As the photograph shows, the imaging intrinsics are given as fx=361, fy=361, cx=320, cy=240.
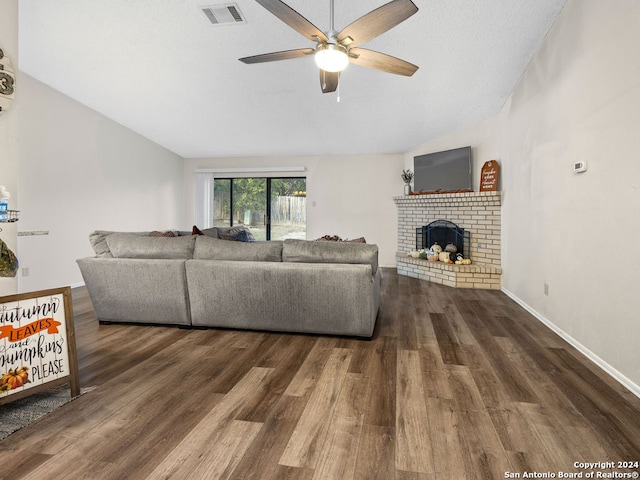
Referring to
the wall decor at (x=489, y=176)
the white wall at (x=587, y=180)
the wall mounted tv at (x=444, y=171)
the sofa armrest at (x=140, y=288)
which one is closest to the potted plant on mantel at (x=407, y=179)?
the wall mounted tv at (x=444, y=171)

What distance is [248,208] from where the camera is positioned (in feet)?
26.9

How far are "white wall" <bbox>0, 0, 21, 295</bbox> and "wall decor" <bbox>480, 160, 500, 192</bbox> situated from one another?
5209mm

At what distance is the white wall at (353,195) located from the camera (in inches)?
293

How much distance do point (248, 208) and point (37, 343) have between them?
647 cm

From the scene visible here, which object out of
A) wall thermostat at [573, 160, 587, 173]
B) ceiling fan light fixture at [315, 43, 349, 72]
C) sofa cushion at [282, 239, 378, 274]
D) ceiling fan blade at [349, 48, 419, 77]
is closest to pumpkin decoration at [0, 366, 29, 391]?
sofa cushion at [282, 239, 378, 274]

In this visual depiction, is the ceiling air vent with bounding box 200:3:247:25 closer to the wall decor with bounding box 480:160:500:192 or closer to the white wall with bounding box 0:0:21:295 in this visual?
the white wall with bounding box 0:0:21:295

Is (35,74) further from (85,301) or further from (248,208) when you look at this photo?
(248,208)

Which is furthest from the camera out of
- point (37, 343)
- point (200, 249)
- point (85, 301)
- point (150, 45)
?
point (85, 301)

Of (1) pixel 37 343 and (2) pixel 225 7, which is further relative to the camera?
(2) pixel 225 7

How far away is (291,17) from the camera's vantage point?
92.2 inches

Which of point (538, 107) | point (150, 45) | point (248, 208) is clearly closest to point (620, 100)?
point (538, 107)

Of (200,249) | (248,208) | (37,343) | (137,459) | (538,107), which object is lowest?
(137,459)

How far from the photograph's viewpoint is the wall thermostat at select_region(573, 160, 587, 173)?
2631mm

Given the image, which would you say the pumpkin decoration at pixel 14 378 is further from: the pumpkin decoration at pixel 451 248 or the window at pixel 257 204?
the window at pixel 257 204
